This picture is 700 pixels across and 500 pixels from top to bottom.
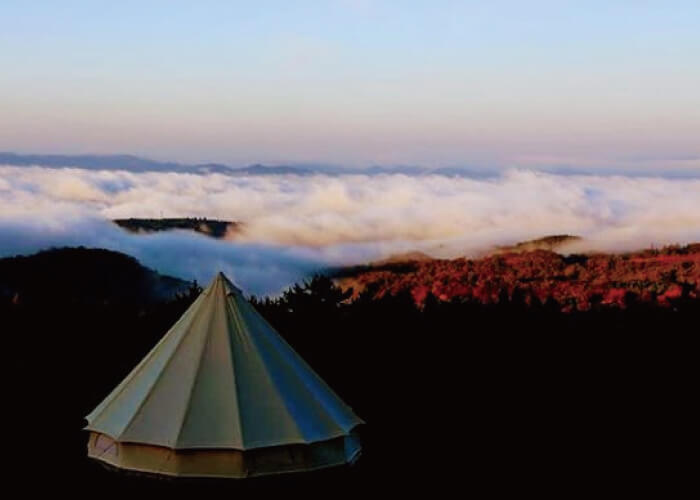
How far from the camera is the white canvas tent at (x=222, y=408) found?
63.0 feet

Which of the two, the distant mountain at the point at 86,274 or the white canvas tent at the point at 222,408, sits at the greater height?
the distant mountain at the point at 86,274

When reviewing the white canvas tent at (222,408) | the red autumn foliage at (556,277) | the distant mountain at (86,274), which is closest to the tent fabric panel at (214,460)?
the white canvas tent at (222,408)

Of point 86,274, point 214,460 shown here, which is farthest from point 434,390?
point 86,274

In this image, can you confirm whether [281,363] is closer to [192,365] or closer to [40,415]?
[192,365]

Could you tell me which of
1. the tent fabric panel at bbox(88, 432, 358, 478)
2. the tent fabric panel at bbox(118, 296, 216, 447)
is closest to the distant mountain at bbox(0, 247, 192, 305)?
the tent fabric panel at bbox(118, 296, 216, 447)

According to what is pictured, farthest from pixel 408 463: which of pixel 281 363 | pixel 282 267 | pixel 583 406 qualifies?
pixel 282 267

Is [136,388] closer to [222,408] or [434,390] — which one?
[222,408]

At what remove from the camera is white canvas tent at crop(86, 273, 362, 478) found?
19.2 metres

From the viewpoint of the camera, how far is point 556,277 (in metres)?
63.7

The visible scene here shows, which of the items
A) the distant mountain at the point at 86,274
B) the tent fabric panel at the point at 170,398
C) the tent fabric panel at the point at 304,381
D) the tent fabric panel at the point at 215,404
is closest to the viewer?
the tent fabric panel at the point at 215,404

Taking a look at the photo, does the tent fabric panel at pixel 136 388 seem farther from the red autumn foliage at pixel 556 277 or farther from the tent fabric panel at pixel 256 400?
the red autumn foliage at pixel 556 277

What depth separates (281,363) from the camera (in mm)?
20391

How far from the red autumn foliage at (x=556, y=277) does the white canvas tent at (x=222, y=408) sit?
1094 inches

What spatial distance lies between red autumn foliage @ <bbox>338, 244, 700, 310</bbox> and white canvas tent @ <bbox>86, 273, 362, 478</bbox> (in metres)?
27.8
